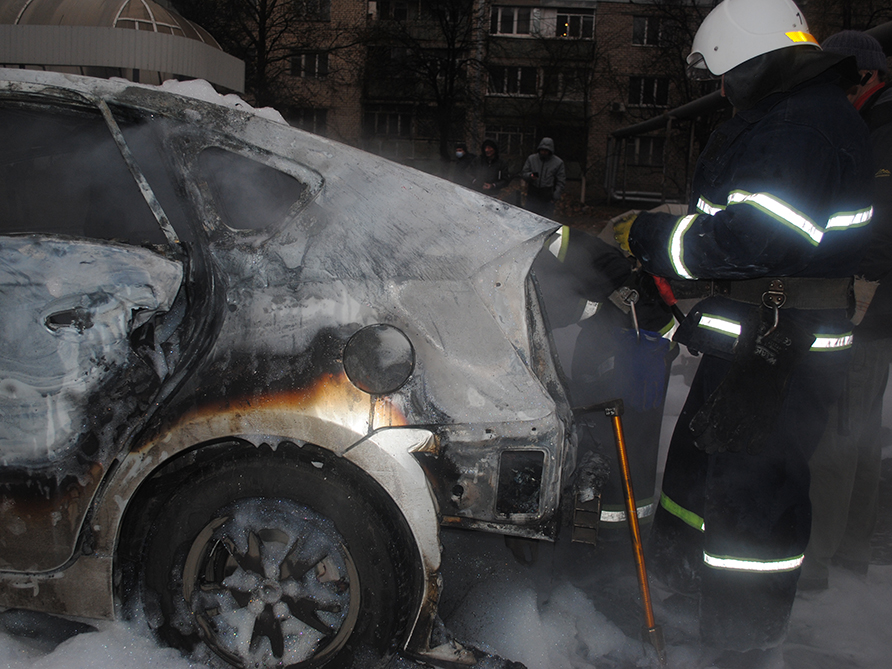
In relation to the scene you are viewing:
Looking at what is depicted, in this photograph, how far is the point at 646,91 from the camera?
28984 millimetres

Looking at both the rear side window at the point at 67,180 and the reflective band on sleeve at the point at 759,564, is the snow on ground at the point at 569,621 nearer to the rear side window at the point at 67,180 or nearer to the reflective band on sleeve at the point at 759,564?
the reflective band on sleeve at the point at 759,564

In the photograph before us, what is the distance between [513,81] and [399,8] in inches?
261

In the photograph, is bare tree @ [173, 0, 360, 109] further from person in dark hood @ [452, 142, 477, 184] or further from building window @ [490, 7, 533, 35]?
building window @ [490, 7, 533, 35]

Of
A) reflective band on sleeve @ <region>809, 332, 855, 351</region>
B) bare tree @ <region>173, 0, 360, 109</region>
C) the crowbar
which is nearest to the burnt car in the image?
the crowbar

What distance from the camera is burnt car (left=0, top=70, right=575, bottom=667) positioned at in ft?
5.49

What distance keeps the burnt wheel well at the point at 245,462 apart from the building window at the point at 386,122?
28.6 metres

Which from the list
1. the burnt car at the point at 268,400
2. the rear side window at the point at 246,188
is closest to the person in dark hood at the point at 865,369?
the burnt car at the point at 268,400

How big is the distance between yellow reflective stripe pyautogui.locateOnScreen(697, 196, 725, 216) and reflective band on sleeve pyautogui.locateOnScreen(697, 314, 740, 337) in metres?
0.34

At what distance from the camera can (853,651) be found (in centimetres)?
218

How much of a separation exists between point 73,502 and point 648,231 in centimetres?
188

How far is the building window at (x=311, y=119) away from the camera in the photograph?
999 inches

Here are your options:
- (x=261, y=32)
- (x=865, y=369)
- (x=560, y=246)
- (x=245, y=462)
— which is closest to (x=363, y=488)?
(x=245, y=462)

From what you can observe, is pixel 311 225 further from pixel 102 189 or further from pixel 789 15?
pixel 789 15

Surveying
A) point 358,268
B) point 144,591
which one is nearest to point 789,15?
point 358,268
